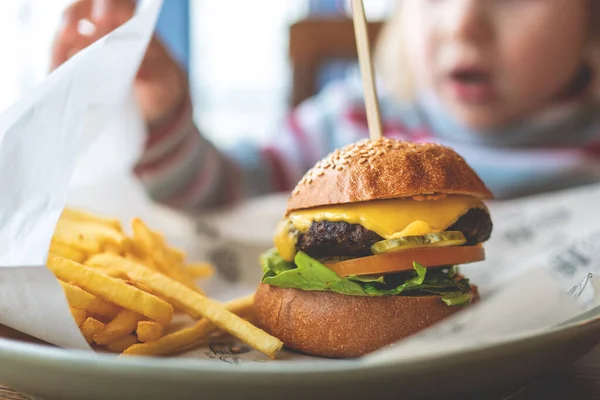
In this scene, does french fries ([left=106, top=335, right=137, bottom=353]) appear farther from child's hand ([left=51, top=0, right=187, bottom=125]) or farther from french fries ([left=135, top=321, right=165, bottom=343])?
child's hand ([left=51, top=0, right=187, bottom=125])

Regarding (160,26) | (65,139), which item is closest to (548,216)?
(65,139)

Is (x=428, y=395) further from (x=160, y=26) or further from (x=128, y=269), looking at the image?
(x=160, y=26)

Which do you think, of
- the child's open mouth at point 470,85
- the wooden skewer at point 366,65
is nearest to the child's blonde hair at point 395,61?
the child's open mouth at point 470,85

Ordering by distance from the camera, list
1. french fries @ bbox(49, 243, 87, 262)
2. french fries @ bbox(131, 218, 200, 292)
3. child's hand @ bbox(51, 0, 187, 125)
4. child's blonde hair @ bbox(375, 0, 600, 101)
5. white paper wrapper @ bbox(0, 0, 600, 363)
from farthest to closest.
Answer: child's blonde hair @ bbox(375, 0, 600, 101) → child's hand @ bbox(51, 0, 187, 125) → french fries @ bbox(131, 218, 200, 292) → french fries @ bbox(49, 243, 87, 262) → white paper wrapper @ bbox(0, 0, 600, 363)

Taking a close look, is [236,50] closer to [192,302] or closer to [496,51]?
[496,51]

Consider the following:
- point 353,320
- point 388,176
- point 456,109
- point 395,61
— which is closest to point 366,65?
point 388,176

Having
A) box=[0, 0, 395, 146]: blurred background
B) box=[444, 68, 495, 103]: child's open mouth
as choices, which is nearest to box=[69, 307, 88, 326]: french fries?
box=[0, 0, 395, 146]: blurred background

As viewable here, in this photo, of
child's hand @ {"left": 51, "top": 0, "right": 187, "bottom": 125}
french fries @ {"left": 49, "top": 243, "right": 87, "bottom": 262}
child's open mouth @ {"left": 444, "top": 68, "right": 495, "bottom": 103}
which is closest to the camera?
french fries @ {"left": 49, "top": 243, "right": 87, "bottom": 262}
